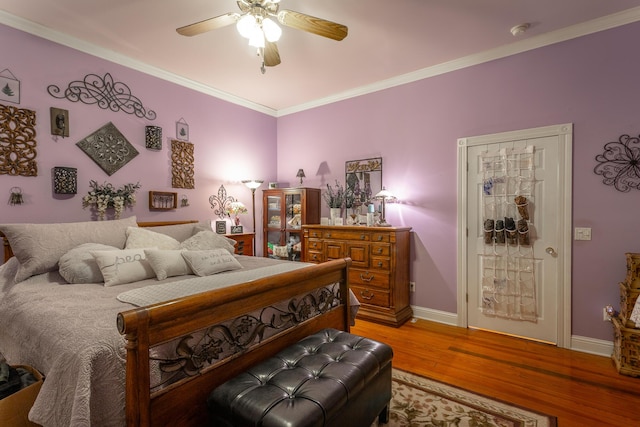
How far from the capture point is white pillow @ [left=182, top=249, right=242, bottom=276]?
2.41 meters

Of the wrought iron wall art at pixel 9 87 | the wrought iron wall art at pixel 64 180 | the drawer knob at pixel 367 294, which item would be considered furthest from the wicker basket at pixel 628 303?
the wrought iron wall art at pixel 9 87

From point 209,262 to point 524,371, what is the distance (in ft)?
A: 8.56

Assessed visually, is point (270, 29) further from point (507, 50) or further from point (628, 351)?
point (628, 351)

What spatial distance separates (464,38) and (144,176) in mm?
3535

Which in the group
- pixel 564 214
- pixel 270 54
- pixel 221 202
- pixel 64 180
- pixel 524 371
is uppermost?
pixel 270 54

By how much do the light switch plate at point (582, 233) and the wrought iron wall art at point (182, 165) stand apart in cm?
404

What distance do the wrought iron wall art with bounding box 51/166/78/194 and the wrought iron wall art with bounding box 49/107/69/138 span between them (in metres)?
0.32

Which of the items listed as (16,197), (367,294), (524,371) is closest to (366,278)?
(367,294)

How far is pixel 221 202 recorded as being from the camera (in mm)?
4230

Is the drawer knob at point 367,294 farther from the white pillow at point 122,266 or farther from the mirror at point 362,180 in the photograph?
the white pillow at point 122,266

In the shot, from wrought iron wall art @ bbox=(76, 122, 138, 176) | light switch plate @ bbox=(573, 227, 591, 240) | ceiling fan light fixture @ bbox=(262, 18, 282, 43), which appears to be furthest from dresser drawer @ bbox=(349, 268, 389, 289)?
wrought iron wall art @ bbox=(76, 122, 138, 176)

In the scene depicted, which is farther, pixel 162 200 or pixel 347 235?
pixel 347 235

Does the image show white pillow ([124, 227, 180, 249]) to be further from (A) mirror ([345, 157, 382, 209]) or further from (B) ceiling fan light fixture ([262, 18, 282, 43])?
(A) mirror ([345, 157, 382, 209])

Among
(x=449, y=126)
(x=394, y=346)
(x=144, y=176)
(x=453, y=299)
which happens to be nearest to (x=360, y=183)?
(x=449, y=126)
